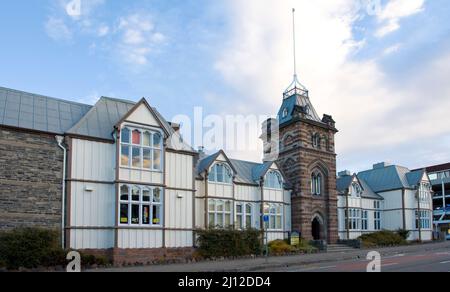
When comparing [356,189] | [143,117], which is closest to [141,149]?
[143,117]

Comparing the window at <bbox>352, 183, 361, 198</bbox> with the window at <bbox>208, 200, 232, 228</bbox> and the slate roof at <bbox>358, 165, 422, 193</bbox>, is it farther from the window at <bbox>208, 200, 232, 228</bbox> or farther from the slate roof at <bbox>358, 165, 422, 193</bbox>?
the window at <bbox>208, 200, 232, 228</bbox>

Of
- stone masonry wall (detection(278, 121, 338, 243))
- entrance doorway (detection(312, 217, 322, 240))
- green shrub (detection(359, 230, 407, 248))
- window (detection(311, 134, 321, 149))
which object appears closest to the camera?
stone masonry wall (detection(278, 121, 338, 243))

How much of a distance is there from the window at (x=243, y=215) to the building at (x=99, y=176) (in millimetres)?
5456

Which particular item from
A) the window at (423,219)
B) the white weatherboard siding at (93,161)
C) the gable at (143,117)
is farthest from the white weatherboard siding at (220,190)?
the window at (423,219)

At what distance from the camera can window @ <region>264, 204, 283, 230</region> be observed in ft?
114

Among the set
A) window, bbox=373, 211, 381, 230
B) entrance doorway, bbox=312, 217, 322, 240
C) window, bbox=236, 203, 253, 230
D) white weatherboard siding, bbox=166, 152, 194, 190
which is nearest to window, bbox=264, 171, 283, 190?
window, bbox=236, 203, 253, 230

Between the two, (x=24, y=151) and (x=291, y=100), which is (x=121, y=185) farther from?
(x=291, y=100)

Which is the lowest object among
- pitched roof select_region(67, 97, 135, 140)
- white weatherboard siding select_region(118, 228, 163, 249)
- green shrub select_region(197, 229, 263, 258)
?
green shrub select_region(197, 229, 263, 258)

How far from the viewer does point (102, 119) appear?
25.3 m

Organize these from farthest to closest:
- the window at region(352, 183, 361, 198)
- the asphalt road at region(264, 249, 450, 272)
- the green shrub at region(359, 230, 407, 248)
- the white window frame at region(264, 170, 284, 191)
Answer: the window at region(352, 183, 361, 198) < the green shrub at region(359, 230, 407, 248) < the white window frame at region(264, 170, 284, 191) < the asphalt road at region(264, 249, 450, 272)

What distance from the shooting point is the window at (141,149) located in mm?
24281

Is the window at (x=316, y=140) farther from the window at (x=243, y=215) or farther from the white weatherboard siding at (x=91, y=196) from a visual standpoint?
the white weatherboard siding at (x=91, y=196)

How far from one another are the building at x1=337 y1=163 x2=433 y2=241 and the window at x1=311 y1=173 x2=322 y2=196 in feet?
14.7
